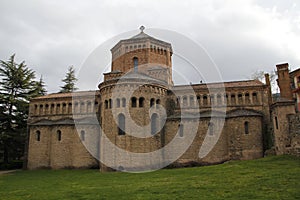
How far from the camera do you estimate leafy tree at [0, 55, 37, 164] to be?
35.5m

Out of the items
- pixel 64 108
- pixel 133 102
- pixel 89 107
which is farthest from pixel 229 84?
pixel 64 108

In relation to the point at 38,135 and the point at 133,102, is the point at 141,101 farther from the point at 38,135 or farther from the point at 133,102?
the point at 38,135

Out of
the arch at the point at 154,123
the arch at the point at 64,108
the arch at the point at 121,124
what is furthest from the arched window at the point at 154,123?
the arch at the point at 64,108

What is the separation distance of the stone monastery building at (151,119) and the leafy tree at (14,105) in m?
3.15

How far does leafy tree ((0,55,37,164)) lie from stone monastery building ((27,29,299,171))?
3.15m

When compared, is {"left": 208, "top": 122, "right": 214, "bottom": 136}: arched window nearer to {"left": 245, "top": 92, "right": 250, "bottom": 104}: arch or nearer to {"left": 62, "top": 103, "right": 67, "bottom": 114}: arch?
{"left": 245, "top": 92, "right": 250, "bottom": 104}: arch

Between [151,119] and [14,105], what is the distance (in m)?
20.4

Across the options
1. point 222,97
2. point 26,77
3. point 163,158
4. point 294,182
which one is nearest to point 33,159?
point 26,77

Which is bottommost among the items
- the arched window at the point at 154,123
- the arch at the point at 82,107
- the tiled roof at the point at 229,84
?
the arched window at the point at 154,123

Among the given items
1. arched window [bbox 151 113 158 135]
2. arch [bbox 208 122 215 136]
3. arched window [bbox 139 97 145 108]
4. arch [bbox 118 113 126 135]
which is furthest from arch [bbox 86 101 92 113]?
arch [bbox 208 122 215 136]

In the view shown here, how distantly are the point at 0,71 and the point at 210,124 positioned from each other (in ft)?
94.7

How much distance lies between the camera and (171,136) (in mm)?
27750

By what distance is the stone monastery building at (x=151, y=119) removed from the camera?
82.7 ft

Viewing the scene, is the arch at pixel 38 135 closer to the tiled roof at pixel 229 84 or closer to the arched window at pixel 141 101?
the arched window at pixel 141 101
